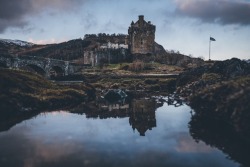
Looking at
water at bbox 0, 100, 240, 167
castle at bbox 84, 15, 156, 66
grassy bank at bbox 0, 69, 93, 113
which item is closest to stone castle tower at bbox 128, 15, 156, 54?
castle at bbox 84, 15, 156, 66

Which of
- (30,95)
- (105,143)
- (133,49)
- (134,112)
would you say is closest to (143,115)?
(134,112)

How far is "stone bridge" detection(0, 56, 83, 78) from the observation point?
8262cm

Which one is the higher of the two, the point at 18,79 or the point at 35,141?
the point at 18,79

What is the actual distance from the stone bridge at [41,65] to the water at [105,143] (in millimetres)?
38481

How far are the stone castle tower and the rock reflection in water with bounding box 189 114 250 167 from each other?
108 metres

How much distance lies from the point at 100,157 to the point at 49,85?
4190 cm

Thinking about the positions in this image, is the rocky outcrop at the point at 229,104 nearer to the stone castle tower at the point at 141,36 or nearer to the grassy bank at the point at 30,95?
the grassy bank at the point at 30,95

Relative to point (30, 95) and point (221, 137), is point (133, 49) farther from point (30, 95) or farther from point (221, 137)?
point (221, 137)

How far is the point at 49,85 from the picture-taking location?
67562mm

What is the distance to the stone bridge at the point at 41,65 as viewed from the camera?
8262 centimetres

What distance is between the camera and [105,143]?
33.3m

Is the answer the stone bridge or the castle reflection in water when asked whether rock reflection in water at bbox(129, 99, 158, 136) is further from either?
the stone bridge

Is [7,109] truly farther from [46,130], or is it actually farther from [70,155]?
[70,155]

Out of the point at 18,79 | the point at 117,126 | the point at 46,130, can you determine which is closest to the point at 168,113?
the point at 117,126
